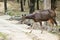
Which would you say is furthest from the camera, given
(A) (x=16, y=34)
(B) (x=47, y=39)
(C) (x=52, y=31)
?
(C) (x=52, y=31)

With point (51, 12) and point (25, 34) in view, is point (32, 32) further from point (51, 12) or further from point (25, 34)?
point (51, 12)

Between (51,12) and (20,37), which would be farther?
(51,12)

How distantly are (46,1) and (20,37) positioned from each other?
4501 millimetres

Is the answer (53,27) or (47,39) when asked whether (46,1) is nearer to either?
(53,27)

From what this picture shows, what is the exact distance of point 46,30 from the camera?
42.6 feet

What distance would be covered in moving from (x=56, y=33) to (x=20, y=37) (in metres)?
2.16

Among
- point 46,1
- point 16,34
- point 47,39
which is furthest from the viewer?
point 46,1

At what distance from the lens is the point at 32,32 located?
40.3 ft

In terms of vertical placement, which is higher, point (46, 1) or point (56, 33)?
point (46, 1)

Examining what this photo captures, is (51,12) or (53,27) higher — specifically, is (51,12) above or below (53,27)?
above

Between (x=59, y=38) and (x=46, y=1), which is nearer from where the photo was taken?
(x=59, y=38)

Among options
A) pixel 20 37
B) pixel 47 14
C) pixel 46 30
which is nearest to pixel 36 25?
pixel 46 30

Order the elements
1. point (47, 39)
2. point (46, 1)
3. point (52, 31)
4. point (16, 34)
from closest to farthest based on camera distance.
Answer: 1. point (47, 39)
2. point (16, 34)
3. point (52, 31)
4. point (46, 1)

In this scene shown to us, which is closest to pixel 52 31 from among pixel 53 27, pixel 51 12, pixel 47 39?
pixel 53 27
